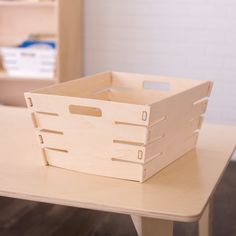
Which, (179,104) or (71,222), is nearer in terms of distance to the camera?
(179,104)

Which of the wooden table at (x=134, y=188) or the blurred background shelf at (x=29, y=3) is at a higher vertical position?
the blurred background shelf at (x=29, y=3)

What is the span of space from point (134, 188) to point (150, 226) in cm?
9

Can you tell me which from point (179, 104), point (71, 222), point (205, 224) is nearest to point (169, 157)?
point (179, 104)

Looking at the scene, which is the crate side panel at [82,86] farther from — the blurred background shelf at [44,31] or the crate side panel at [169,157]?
the blurred background shelf at [44,31]

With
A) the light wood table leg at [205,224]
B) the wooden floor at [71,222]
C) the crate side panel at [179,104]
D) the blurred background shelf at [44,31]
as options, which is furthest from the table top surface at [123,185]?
the blurred background shelf at [44,31]

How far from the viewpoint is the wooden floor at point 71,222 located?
2154mm

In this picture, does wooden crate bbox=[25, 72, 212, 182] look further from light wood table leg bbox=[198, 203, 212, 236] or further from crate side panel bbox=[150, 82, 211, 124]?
light wood table leg bbox=[198, 203, 212, 236]

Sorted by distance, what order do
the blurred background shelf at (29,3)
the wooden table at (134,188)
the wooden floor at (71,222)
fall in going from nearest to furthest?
the wooden table at (134,188) → the wooden floor at (71,222) → the blurred background shelf at (29,3)

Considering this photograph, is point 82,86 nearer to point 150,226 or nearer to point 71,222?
point 150,226

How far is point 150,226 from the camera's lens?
1.01 metres

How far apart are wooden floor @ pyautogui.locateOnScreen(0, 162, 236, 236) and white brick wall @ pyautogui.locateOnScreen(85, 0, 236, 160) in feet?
2.84

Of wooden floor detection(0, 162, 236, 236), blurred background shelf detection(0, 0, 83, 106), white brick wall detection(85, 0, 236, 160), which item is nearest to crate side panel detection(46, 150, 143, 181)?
wooden floor detection(0, 162, 236, 236)

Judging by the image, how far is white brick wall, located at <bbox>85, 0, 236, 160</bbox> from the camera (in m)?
2.89

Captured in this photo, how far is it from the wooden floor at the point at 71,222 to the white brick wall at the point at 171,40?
2.84 ft
